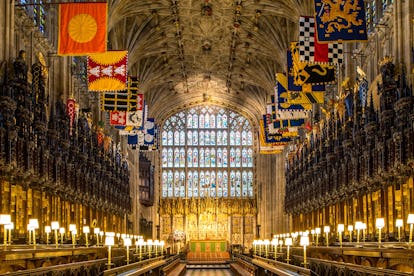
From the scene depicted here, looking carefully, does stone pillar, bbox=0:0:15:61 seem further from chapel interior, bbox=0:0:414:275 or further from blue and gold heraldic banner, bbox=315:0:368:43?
blue and gold heraldic banner, bbox=315:0:368:43

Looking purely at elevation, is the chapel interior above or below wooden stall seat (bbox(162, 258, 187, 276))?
above

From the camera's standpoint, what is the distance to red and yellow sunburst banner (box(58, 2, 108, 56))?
961 inches

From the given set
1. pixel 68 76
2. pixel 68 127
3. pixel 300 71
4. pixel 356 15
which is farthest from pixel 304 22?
pixel 68 76

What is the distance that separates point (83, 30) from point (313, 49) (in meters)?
9.76

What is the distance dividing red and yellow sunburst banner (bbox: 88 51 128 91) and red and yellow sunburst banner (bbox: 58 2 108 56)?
7.36m

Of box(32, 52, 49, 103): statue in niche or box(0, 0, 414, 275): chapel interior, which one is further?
box(32, 52, 49, 103): statue in niche

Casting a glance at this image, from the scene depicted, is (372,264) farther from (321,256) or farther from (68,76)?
(68,76)

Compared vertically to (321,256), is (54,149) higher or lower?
higher

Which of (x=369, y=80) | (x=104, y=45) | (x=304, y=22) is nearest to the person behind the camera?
(x=104, y=45)

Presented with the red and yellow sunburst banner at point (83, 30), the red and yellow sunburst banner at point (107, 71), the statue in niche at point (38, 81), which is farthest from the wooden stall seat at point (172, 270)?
the red and yellow sunburst banner at point (83, 30)

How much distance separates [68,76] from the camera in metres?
39.1

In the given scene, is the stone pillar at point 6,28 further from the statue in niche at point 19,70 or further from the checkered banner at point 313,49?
the checkered banner at point 313,49

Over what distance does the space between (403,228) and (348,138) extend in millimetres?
9204

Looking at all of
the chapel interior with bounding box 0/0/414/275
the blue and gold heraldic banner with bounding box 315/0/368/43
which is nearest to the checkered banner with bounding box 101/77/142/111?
the chapel interior with bounding box 0/0/414/275
